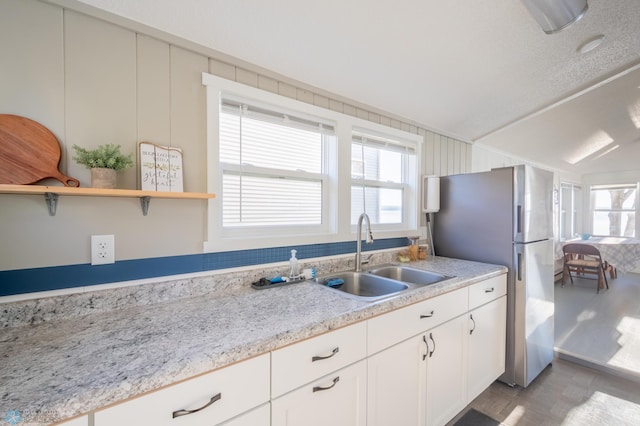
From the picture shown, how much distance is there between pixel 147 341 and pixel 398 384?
1115 mm

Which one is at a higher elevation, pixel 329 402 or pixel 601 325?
pixel 329 402

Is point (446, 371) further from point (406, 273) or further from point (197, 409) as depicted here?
point (197, 409)

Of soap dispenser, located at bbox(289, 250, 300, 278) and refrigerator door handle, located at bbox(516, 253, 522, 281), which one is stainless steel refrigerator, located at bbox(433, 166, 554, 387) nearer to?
refrigerator door handle, located at bbox(516, 253, 522, 281)

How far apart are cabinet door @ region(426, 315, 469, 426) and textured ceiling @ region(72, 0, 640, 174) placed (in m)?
1.62

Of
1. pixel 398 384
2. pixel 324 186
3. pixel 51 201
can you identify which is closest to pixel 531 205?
pixel 324 186

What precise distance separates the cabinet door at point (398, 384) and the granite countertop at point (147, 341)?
0.24 m

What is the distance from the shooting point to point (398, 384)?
1312mm

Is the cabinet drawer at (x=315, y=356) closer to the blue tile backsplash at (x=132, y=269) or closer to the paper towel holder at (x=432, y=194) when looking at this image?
the blue tile backsplash at (x=132, y=269)

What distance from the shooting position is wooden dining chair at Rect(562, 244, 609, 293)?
4.31 metres

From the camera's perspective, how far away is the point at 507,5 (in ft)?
4.77

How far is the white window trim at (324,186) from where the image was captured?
4.62 feet

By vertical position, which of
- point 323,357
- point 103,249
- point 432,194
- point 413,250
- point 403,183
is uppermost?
point 403,183

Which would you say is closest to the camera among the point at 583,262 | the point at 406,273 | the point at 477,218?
the point at 406,273

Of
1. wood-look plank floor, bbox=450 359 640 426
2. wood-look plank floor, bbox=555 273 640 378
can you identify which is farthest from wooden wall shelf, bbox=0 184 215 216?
wood-look plank floor, bbox=555 273 640 378
